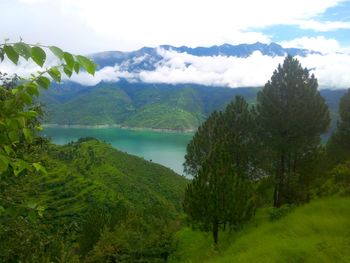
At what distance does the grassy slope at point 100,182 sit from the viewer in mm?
107250

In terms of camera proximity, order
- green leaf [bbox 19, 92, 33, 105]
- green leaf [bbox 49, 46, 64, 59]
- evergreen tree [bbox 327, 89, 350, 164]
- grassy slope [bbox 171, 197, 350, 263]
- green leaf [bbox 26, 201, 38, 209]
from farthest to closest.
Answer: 1. evergreen tree [bbox 327, 89, 350, 164]
2. grassy slope [bbox 171, 197, 350, 263]
3. green leaf [bbox 26, 201, 38, 209]
4. green leaf [bbox 19, 92, 33, 105]
5. green leaf [bbox 49, 46, 64, 59]

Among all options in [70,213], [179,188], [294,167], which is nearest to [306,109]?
[294,167]

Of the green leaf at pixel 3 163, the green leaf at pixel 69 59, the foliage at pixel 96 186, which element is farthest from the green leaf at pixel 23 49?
the foliage at pixel 96 186

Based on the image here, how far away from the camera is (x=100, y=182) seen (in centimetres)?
12275

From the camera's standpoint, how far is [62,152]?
146 m

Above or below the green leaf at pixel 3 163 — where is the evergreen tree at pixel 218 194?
below

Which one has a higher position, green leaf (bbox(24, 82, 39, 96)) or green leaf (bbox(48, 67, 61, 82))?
green leaf (bbox(48, 67, 61, 82))

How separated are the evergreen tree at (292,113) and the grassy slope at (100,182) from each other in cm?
6360

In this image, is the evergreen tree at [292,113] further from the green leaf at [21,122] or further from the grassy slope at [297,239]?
the green leaf at [21,122]

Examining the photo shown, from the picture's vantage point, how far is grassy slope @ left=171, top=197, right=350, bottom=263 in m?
18.1

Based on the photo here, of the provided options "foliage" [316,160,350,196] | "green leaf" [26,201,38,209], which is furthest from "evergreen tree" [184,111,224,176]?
"green leaf" [26,201,38,209]

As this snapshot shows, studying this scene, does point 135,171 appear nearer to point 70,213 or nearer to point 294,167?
point 70,213

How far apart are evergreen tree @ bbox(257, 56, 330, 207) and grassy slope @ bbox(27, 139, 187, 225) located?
63605 millimetres

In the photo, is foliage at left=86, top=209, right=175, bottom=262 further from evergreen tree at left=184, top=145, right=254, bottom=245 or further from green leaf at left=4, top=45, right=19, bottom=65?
green leaf at left=4, top=45, right=19, bottom=65
